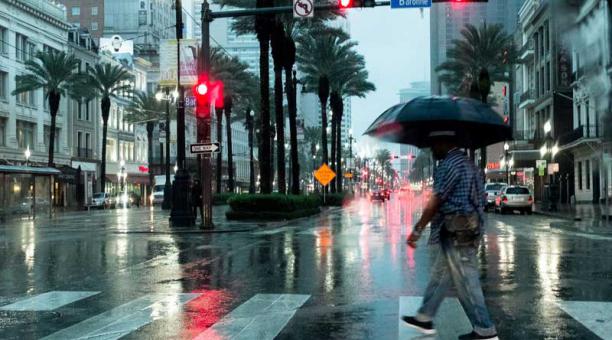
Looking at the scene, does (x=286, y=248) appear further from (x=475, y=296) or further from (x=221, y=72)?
(x=221, y=72)

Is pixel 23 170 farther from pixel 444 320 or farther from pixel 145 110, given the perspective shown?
pixel 145 110

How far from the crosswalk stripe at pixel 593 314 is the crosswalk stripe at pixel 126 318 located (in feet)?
14.8

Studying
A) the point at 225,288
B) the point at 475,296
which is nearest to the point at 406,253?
the point at 225,288

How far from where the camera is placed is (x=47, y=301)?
30.3 feet

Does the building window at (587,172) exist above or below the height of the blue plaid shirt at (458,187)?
above

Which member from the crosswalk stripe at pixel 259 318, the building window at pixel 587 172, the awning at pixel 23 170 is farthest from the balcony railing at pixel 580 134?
the crosswalk stripe at pixel 259 318

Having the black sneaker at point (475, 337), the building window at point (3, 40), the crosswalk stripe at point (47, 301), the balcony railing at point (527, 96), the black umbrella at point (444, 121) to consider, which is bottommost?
the crosswalk stripe at point (47, 301)

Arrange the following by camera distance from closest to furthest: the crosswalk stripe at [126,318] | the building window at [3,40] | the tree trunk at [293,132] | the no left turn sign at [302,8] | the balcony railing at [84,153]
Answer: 1. the crosswalk stripe at [126,318]
2. the no left turn sign at [302,8]
3. the tree trunk at [293,132]
4. the building window at [3,40]
5. the balcony railing at [84,153]

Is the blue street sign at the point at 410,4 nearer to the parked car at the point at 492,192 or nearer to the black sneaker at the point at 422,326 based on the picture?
the black sneaker at the point at 422,326

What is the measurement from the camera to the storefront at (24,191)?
113 ft

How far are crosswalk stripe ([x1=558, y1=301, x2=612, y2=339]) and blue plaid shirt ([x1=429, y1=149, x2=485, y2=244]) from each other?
5.99 ft

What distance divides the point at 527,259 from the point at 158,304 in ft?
25.4

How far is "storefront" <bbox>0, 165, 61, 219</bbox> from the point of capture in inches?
1362

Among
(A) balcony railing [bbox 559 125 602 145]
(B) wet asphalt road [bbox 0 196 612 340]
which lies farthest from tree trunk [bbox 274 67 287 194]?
Result: (A) balcony railing [bbox 559 125 602 145]
